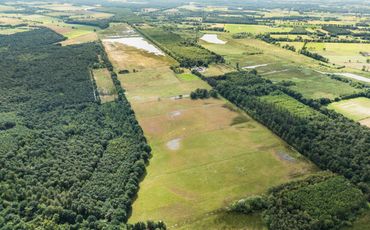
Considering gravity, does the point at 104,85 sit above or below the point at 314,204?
below

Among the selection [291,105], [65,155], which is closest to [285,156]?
[291,105]

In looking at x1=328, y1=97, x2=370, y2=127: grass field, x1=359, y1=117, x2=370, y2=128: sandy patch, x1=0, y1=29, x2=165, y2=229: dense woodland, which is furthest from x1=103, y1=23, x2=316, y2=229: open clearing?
x1=328, y1=97, x2=370, y2=127: grass field

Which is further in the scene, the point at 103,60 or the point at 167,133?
the point at 103,60

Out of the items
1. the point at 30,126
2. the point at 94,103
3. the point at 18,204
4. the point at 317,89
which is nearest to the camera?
the point at 18,204

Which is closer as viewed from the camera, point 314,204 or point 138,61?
point 314,204

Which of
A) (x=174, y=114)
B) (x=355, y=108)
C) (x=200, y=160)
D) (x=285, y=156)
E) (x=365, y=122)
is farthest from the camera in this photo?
(x=355, y=108)

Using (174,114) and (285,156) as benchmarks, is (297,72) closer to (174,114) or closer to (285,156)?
(174,114)

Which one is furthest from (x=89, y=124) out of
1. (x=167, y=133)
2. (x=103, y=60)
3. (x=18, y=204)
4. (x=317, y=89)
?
(x=317, y=89)

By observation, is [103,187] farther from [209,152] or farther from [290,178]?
[290,178]
